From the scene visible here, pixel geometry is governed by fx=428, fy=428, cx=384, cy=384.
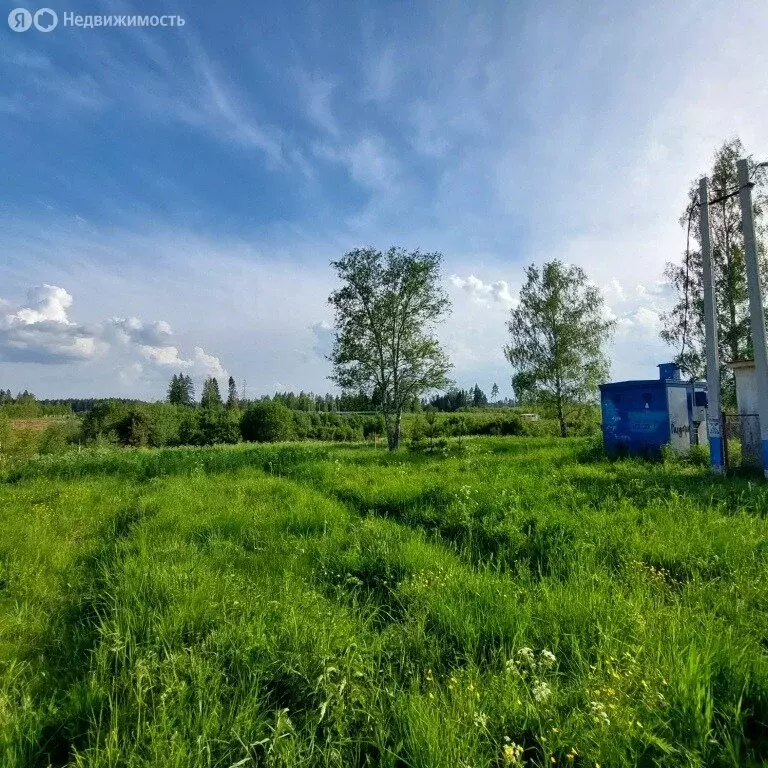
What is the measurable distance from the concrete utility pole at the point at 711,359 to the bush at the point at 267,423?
212ft

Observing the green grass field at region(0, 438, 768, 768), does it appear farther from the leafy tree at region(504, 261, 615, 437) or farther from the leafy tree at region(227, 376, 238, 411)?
the leafy tree at region(227, 376, 238, 411)

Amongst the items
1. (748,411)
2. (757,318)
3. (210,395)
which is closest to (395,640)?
(757,318)

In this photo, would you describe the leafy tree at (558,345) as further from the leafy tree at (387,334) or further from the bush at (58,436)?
the bush at (58,436)

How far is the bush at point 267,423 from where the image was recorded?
231 ft

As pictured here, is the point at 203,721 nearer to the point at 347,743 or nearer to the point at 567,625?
the point at 347,743

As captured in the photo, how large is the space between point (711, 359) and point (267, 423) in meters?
65.7

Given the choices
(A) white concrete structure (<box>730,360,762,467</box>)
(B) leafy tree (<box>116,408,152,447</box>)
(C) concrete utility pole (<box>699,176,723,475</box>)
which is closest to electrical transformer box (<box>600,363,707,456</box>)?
(A) white concrete structure (<box>730,360,762,467</box>)

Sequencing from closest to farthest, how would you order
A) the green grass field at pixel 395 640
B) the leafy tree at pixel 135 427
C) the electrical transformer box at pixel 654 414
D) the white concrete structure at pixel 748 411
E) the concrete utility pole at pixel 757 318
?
the green grass field at pixel 395 640 < the concrete utility pole at pixel 757 318 < the white concrete structure at pixel 748 411 < the electrical transformer box at pixel 654 414 < the leafy tree at pixel 135 427

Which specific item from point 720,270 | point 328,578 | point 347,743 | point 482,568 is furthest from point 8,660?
point 720,270

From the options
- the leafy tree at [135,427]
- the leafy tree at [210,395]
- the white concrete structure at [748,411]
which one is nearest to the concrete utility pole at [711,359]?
the white concrete structure at [748,411]

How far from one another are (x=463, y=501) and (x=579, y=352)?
78.4 feet

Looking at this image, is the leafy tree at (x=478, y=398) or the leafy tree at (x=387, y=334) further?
the leafy tree at (x=478, y=398)

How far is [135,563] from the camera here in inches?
196

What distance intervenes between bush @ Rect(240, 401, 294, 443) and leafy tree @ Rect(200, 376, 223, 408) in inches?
1289
